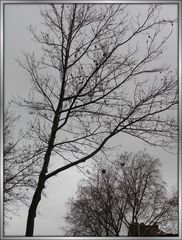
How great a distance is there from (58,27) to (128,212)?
1173cm

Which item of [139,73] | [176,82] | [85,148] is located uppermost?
[139,73]

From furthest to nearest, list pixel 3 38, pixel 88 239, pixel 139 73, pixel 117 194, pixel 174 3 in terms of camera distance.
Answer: pixel 117 194, pixel 139 73, pixel 174 3, pixel 3 38, pixel 88 239

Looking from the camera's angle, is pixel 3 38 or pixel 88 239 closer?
pixel 88 239

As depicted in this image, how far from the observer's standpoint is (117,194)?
54.2ft

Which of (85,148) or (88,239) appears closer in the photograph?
(88,239)

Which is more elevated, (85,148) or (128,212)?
→ (85,148)

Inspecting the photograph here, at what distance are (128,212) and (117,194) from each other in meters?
1.30

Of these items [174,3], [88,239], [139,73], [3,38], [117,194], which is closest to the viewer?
[88,239]

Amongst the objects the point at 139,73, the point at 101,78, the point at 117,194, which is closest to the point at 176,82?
the point at 139,73

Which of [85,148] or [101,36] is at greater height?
[101,36]

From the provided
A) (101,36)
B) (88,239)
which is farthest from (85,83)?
(88,239)

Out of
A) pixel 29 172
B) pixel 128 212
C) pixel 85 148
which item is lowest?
pixel 128 212

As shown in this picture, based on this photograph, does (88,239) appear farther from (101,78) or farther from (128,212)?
(128,212)

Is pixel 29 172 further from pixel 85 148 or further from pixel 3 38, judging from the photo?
pixel 3 38
